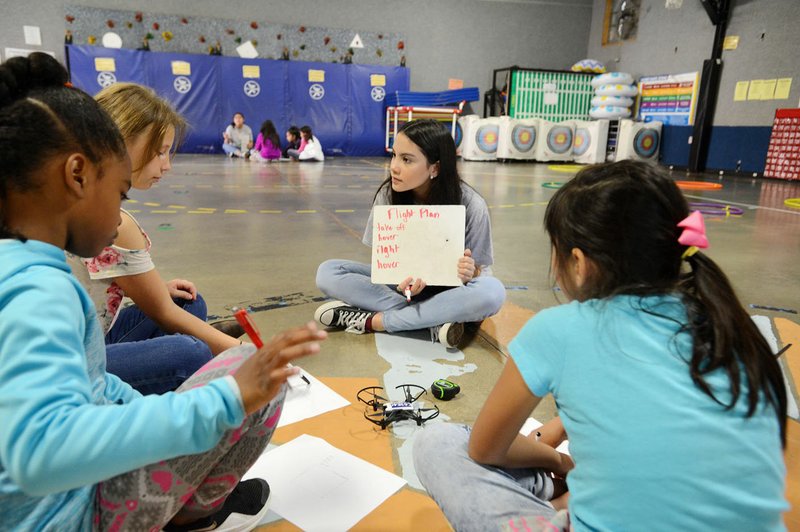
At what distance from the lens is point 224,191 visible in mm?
5863

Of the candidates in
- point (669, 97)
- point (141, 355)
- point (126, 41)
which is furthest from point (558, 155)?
point (141, 355)

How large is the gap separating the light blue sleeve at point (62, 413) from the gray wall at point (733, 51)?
982cm

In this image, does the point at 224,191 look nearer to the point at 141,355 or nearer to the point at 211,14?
the point at 141,355

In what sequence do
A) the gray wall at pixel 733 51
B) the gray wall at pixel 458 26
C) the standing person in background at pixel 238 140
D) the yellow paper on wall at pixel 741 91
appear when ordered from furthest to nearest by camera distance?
the gray wall at pixel 458 26, the standing person in background at pixel 238 140, the yellow paper on wall at pixel 741 91, the gray wall at pixel 733 51

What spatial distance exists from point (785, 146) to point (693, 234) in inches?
360

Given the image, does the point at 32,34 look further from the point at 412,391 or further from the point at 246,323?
the point at 246,323

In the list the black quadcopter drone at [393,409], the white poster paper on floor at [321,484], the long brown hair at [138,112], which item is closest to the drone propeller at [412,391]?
the black quadcopter drone at [393,409]

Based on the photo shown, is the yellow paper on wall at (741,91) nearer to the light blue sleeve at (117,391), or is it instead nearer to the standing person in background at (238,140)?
the standing person in background at (238,140)

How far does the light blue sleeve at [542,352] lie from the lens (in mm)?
803

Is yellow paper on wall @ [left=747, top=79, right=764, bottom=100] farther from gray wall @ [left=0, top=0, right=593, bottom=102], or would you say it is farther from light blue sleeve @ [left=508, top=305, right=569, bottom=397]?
light blue sleeve @ [left=508, top=305, right=569, bottom=397]

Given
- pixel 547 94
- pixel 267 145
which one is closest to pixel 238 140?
pixel 267 145

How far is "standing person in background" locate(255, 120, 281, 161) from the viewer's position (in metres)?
10.1

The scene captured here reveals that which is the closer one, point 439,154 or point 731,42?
point 439,154

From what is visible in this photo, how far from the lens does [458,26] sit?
12.5 metres
